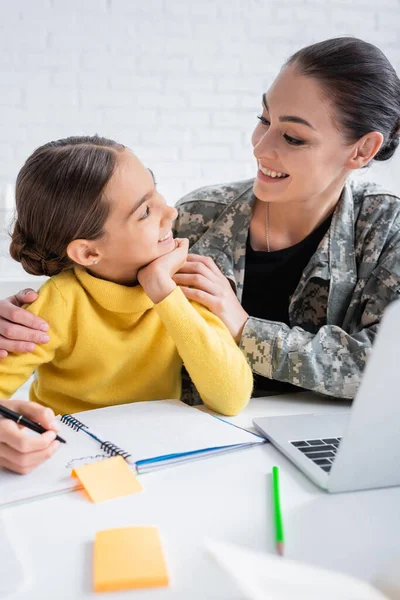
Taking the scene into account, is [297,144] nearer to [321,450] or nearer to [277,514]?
[321,450]

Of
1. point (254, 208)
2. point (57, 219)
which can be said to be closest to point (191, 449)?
point (57, 219)

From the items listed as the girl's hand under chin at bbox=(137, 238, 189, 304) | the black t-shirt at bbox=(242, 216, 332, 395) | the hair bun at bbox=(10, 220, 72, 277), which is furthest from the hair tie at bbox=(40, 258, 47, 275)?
the black t-shirt at bbox=(242, 216, 332, 395)

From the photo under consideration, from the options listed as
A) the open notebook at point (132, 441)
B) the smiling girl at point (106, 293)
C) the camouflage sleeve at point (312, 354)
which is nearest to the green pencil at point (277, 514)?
the open notebook at point (132, 441)

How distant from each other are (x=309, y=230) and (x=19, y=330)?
75cm

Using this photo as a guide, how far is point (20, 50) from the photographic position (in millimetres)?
2508

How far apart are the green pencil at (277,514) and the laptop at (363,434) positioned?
5cm

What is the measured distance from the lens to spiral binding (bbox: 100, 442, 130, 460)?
0.85 metres

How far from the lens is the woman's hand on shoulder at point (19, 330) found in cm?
106

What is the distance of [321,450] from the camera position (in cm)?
90

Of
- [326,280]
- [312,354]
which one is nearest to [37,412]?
[312,354]

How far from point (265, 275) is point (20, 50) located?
63.0 inches

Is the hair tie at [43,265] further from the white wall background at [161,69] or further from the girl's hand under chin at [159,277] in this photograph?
the white wall background at [161,69]

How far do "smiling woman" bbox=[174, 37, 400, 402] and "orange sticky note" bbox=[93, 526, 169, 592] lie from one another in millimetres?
604

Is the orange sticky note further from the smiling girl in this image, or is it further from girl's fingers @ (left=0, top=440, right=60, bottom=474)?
the smiling girl
